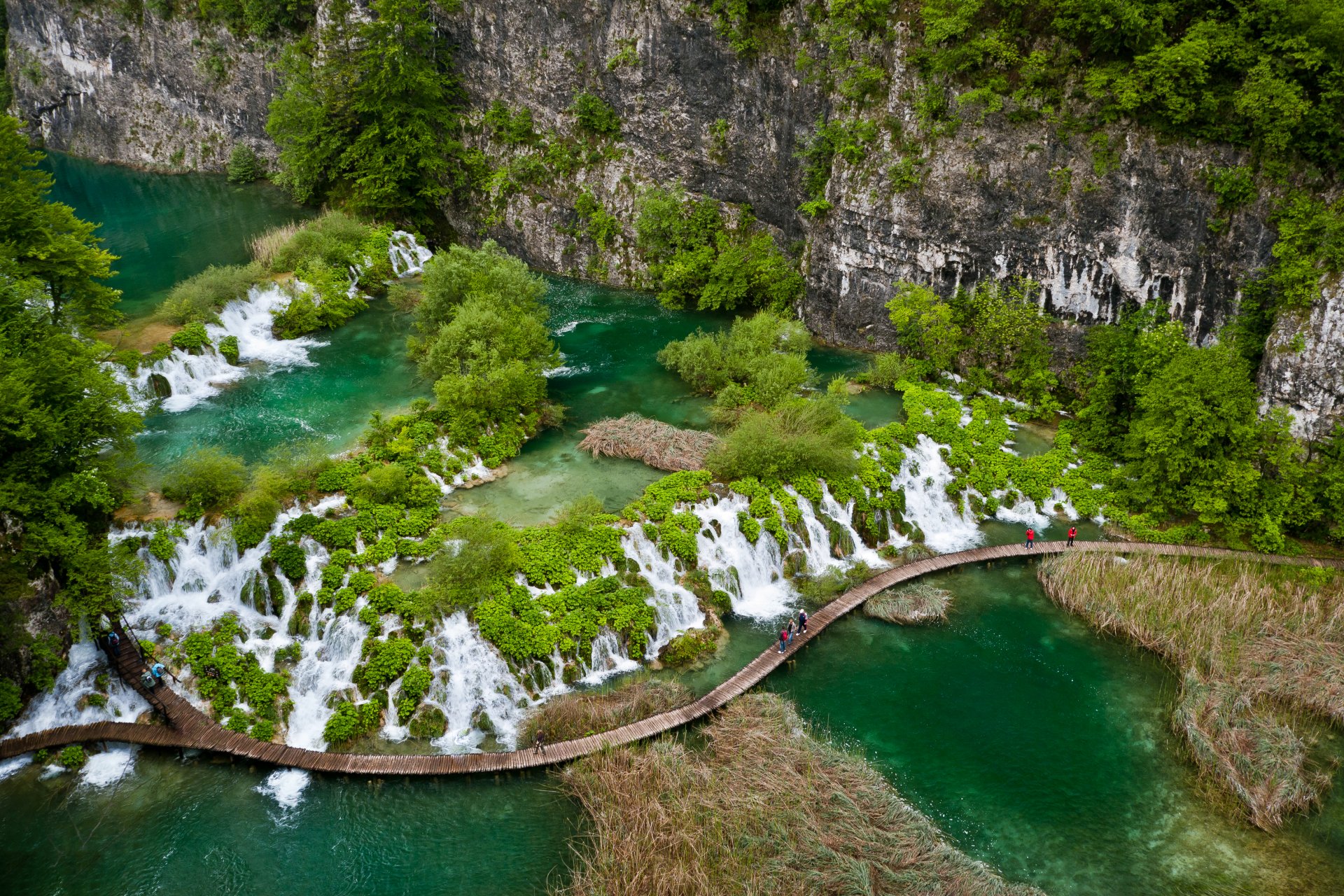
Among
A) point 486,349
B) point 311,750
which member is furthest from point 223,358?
point 311,750

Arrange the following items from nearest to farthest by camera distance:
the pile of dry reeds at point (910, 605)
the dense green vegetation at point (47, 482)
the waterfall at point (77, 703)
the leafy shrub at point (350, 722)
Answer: the dense green vegetation at point (47, 482) → the leafy shrub at point (350, 722) → the waterfall at point (77, 703) → the pile of dry reeds at point (910, 605)

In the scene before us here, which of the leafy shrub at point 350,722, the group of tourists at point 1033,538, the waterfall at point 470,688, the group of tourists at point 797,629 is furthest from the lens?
the group of tourists at point 1033,538

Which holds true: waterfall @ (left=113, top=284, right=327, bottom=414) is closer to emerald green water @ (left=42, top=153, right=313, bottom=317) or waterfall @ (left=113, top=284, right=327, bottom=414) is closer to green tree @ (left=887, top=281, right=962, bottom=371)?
emerald green water @ (left=42, top=153, right=313, bottom=317)

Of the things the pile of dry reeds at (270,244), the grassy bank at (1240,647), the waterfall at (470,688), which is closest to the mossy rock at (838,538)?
the grassy bank at (1240,647)

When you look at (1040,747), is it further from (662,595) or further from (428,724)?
(428,724)

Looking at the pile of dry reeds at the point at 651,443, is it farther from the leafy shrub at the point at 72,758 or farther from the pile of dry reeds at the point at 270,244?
the pile of dry reeds at the point at 270,244

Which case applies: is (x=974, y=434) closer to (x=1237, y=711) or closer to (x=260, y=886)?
(x=1237, y=711)

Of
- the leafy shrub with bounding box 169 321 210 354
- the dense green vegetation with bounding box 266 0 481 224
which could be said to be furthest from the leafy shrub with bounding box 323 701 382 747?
the dense green vegetation with bounding box 266 0 481 224
